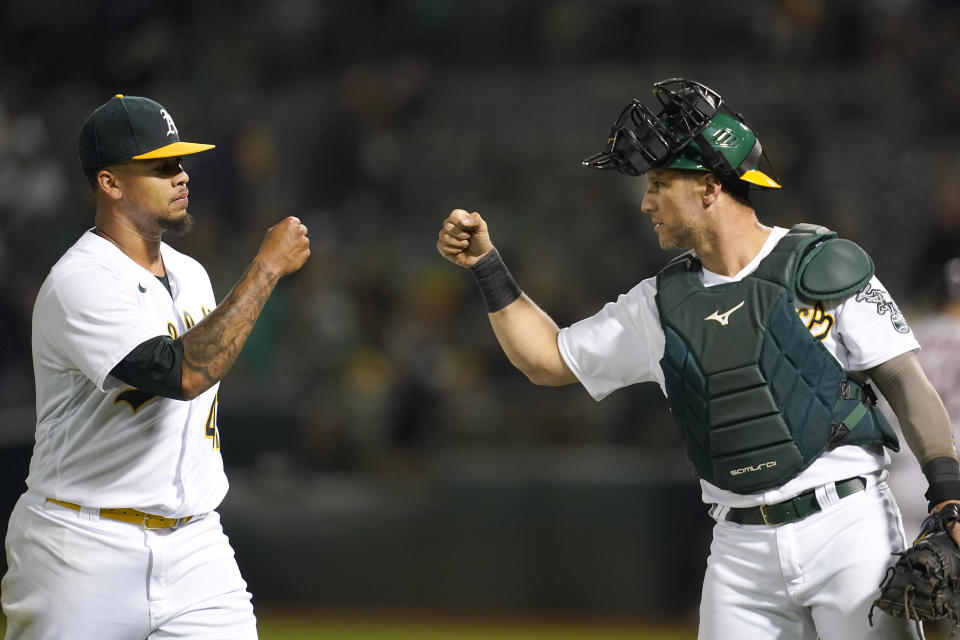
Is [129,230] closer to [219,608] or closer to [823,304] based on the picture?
[219,608]

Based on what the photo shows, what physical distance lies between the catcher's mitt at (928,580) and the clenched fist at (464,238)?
1611mm

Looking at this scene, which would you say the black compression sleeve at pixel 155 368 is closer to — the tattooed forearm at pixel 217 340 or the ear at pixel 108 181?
the tattooed forearm at pixel 217 340

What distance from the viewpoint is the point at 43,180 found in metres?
10.9

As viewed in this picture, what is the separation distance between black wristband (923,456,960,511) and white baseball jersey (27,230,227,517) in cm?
213

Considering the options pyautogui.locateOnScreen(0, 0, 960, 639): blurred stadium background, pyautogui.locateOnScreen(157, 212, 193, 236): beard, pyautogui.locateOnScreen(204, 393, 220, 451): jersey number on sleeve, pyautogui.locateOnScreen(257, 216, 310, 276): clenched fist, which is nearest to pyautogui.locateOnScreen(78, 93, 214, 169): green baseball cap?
pyautogui.locateOnScreen(157, 212, 193, 236): beard

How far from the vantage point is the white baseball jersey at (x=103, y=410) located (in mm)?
3656

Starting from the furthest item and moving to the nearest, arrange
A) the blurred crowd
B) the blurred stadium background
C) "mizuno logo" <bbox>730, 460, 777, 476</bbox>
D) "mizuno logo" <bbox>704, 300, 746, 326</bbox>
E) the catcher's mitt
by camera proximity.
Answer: the blurred crowd, the blurred stadium background, "mizuno logo" <bbox>704, 300, 746, 326</bbox>, "mizuno logo" <bbox>730, 460, 777, 476</bbox>, the catcher's mitt

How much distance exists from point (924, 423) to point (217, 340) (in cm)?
202

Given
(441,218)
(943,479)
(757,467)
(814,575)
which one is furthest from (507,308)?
(441,218)

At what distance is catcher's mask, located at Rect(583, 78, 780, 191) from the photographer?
3824mm

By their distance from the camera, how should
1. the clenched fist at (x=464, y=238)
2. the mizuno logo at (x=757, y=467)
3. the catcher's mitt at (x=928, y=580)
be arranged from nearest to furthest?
the catcher's mitt at (x=928, y=580), the mizuno logo at (x=757, y=467), the clenched fist at (x=464, y=238)

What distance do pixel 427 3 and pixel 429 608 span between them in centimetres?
600

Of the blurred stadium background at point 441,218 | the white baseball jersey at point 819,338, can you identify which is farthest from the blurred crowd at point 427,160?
the white baseball jersey at point 819,338

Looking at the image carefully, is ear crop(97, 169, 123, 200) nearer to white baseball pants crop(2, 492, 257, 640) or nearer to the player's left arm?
white baseball pants crop(2, 492, 257, 640)
